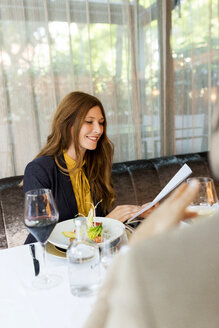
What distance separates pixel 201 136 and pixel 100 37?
1157 millimetres

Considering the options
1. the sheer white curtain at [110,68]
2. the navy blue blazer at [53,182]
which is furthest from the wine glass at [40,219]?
the sheer white curtain at [110,68]

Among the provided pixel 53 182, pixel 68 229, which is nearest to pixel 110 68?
pixel 53 182

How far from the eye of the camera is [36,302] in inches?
27.7

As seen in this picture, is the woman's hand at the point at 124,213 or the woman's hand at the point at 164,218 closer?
the woman's hand at the point at 164,218

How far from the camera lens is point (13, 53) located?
190 centimetres

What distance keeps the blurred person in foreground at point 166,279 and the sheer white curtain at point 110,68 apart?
1.76 m

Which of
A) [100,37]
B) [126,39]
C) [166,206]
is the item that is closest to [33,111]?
[100,37]

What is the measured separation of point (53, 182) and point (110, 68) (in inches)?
40.3

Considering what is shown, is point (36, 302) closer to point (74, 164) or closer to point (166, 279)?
point (166, 279)

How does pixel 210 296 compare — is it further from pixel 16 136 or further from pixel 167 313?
pixel 16 136

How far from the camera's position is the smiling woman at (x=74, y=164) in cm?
157

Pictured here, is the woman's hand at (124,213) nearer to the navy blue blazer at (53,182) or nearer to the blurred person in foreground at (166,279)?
the navy blue blazer at (53,182)

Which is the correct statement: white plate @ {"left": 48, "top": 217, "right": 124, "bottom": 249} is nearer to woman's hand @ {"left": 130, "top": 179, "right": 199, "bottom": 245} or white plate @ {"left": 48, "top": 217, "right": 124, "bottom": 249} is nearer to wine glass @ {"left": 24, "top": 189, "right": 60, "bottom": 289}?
wine glass @ {"left": 24, "top": 189, "right": 60, "bottom": 289}

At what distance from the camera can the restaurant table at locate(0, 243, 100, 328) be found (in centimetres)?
63
